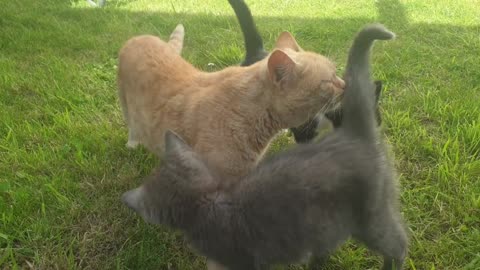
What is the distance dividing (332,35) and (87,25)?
9.40ft

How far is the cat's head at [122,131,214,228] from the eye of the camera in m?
1.99

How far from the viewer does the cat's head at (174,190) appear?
199cm

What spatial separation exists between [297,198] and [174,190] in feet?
1.82

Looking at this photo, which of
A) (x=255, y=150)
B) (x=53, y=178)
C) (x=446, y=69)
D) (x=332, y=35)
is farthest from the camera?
(x=332, y=35)

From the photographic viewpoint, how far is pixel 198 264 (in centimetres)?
238

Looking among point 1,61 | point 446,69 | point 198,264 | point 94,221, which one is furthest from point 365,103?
point 1,61

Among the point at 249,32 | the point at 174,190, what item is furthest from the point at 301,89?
the point at 249,32

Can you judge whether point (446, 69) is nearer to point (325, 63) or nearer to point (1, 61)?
point (325, 63)

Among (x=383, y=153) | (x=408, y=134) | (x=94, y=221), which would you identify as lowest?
(x=94, y=221)

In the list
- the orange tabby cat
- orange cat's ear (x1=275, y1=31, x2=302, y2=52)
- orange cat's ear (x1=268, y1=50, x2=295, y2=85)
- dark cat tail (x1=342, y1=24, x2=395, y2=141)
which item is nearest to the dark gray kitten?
dark cat tail (x1=342, y1=24, x2=395, y2=141)

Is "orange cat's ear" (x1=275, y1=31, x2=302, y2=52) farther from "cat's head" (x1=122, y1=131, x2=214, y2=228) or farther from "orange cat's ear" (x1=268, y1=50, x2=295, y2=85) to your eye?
"cat's head" (x1=122, y1=131, x2=214, y2=228)

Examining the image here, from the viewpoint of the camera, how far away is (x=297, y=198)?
184cm

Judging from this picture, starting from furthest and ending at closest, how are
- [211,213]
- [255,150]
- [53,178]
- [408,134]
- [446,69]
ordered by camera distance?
[446,69], [408,134], [53,178], [255,150], [211,213]

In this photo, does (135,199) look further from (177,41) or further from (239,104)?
(177,41)
